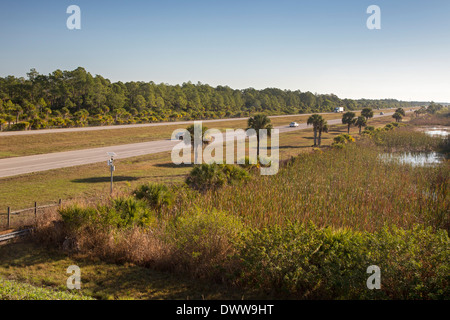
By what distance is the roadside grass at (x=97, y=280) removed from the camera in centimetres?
797

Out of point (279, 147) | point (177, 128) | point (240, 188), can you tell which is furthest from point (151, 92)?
point (240, 188)

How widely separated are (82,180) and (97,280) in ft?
49.1

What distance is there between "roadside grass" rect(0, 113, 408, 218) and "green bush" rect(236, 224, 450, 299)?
934 centimetres

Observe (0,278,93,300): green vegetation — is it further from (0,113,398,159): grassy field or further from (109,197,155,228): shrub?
(0,113,398,159): grassy field

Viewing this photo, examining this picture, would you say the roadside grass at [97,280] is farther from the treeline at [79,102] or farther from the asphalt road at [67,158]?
the treeline at [79,102]

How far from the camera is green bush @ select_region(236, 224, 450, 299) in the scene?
726 cm

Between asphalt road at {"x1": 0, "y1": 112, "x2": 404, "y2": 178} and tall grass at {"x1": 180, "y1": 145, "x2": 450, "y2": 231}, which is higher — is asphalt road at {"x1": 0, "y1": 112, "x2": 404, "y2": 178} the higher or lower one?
the higher one

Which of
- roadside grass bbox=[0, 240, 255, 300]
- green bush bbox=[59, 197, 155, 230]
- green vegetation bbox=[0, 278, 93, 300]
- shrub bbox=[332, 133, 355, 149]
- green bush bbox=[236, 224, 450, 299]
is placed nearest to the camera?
green vegetation bbox=[0, 278, 93, 300]

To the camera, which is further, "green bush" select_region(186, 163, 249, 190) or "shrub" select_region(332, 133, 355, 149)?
"shrub" select_region(332, 133, 355, 149)

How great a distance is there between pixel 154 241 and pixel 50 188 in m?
12.6

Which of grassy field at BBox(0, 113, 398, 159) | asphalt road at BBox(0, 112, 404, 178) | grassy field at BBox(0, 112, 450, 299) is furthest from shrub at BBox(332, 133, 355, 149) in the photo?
grassy field at BBox(0, 113, 398, 159)

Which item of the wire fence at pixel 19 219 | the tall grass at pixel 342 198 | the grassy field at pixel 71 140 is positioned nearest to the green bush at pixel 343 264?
the tall grass at pixel 342 198
